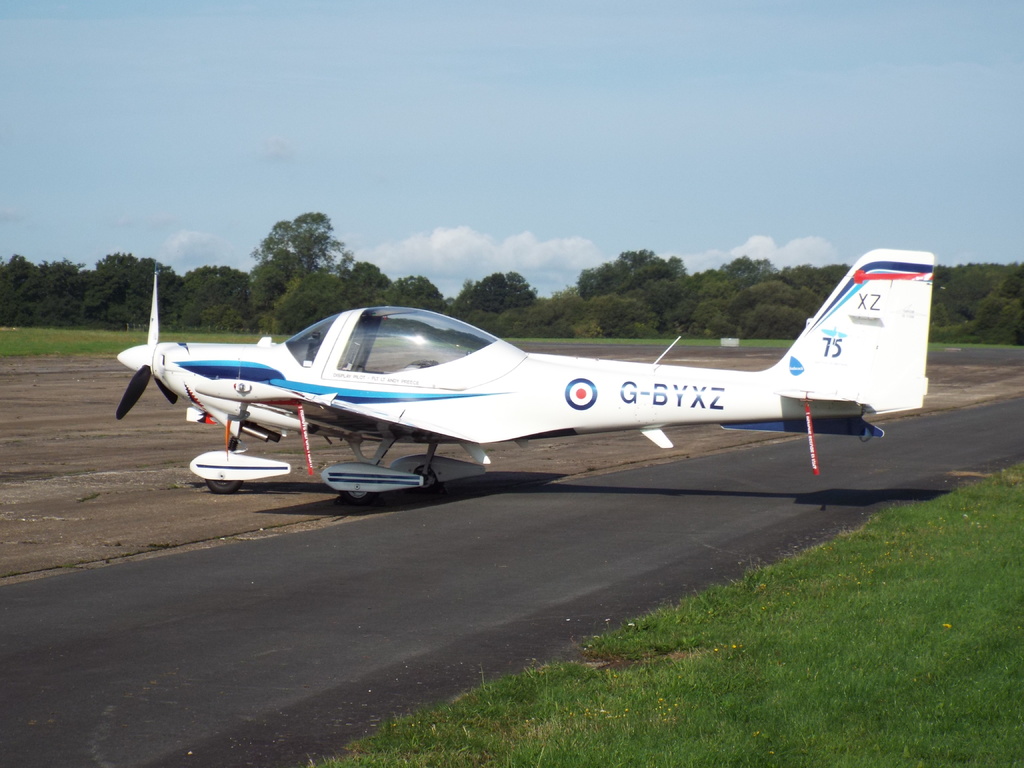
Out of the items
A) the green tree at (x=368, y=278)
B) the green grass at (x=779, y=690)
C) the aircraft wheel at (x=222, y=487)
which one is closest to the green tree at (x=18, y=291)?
the green tree at (x=368, y=278)

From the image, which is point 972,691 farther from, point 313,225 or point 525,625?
point 313,225

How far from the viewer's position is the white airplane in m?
11.4

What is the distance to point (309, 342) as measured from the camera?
1236 cm

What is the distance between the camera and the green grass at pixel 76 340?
53312 mm

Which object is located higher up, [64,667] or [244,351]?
[244,351]

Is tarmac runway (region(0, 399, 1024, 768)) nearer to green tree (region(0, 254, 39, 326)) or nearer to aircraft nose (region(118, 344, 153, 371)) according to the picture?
aircraft nose (region(118, 344, 153, 371))

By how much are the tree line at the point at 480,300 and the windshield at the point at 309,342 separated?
61286 millimetres

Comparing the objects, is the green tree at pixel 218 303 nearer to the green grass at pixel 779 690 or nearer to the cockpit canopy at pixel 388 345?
the cockpit canopy at pixel 388 345

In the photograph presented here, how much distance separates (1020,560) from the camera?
828cm

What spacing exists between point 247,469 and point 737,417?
5.88 metres

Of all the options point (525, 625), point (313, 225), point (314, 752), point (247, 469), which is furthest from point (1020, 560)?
point (313, 225)

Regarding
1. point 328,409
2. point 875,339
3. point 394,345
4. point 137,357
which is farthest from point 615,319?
point 328,409

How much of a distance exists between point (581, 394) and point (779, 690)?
276 inches

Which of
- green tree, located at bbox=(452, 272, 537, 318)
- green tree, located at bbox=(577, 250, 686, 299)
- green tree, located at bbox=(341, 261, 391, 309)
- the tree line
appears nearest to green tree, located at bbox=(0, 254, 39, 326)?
the tree line
